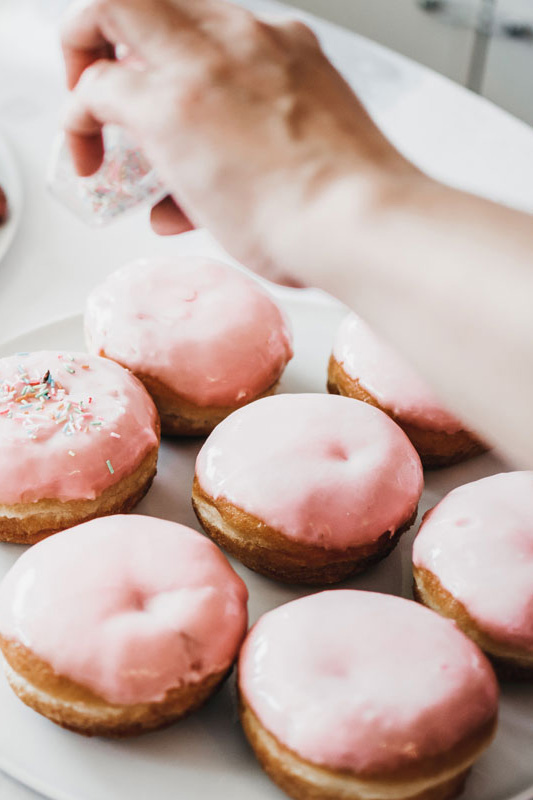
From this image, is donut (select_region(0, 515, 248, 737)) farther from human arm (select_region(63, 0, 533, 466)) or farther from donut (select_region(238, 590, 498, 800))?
human arm (select_region(63, 0, 533, 466))

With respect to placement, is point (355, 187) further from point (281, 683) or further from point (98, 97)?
point (281, 683)

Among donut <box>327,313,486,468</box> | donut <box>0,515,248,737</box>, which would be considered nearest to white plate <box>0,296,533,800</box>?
donut <box>0,515,248,737</box>

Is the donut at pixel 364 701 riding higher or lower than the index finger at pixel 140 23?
lower

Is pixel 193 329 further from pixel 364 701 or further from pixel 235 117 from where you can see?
pixel 364 701

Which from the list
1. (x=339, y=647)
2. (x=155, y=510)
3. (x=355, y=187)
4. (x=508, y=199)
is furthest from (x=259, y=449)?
(x=508, y=199)

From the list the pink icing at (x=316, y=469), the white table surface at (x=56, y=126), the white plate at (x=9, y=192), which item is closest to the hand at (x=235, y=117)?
the pink icing at (x=316, y=469)

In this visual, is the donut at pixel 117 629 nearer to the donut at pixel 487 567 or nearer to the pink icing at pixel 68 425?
the pink icing at pixel 68 425
